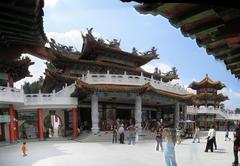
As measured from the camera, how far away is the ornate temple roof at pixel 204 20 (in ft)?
9.56

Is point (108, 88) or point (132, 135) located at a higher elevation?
point (108, 88)

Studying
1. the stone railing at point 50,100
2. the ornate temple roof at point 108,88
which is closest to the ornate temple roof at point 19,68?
the stone railing at point 50,100

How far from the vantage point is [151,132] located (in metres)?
30.2

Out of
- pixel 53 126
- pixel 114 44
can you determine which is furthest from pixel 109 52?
pixel 53 126

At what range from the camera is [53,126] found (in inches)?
1852

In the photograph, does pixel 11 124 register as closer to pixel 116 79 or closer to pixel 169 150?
pixel 116 79

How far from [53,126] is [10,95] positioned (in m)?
22.3

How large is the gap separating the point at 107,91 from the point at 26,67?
7.31 metres

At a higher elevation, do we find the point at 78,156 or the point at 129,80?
the point at 129,80

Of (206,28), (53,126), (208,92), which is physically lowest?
(53,126)

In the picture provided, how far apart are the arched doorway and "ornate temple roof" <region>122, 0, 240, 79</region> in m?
29.0

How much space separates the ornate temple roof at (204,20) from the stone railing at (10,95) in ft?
72.7

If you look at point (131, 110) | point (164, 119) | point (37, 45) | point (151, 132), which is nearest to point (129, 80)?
point (151, 132)

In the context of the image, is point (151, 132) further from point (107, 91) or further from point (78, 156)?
point (78, 156)
